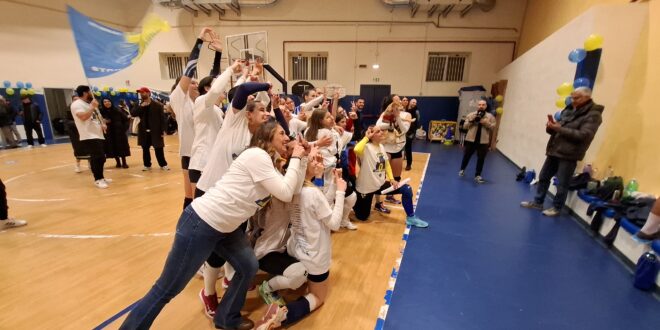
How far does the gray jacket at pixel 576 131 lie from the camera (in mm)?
3746

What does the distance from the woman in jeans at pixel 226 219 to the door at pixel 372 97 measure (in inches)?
417

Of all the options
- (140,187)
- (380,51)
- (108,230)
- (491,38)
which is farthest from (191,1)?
(491,38)

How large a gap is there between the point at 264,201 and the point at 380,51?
1147cm

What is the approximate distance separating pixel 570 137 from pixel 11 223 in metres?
7.20

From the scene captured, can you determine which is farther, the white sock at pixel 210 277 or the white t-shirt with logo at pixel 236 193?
the white sock at pixel 210 277

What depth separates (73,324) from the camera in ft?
6.73

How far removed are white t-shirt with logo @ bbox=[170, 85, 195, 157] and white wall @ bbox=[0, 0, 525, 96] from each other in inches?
396

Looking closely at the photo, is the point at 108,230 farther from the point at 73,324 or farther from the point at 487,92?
the point at 487,92

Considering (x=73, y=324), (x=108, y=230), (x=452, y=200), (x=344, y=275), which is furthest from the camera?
(x=452, y=200)

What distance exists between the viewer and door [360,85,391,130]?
12188 millimetres

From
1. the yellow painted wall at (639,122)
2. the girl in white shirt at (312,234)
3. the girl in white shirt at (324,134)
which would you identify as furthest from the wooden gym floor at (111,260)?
the yellow painted wall at (639,122)

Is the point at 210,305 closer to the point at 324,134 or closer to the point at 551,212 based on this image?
the point at 324,134

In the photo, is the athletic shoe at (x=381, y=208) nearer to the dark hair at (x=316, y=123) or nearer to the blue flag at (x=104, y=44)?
the dark hair at (x=316, y=123)

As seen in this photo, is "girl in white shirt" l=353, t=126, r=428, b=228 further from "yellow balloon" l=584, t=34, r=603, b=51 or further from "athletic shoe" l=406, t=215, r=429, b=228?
"yellow balloon" l=584, t=34, r=603, b=51
